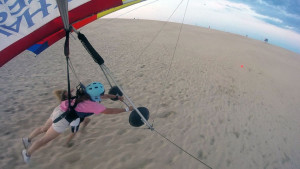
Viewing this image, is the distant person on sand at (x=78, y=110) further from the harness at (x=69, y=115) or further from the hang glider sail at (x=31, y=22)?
the hang glider sail at (x=31, y=22)

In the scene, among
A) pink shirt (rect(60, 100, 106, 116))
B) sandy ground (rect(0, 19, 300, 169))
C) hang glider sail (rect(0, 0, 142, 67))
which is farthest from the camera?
sandy ground (rect(0, 19, 300, 169))

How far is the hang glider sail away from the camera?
5.55 feet

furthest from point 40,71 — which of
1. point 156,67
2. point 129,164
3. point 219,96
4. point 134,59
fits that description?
point 219,96

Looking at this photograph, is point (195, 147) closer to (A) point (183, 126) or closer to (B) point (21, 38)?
(A) point (183, 126)

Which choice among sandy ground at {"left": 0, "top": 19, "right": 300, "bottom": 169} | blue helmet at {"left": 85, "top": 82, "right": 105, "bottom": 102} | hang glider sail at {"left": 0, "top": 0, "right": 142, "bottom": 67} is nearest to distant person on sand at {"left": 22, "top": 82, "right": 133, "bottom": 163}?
blue helmet at {"left": 85, "top": 82, "right": 105, "bottom": 102}

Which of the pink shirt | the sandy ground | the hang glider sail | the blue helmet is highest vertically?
the hang glider sail

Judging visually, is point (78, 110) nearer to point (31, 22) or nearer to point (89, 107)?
point (89, 107)

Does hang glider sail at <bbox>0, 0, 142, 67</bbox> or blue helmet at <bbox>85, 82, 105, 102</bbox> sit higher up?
hang glider sail at <bbox>0, 0, 142, 67</bbox>

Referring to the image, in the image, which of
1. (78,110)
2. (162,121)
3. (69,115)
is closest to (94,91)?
(78,110)

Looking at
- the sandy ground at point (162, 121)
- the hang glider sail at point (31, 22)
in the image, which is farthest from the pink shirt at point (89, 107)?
the sandy ground at point (162, 121)

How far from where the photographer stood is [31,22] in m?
1.95

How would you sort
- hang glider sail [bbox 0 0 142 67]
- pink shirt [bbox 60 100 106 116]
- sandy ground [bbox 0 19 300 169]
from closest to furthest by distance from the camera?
1. hang glider sail [bbox 0 0 142 67]
2. pink shirt [bbox 60 100 106 116]
3. sandy ground [bbox 0 19 300 169]

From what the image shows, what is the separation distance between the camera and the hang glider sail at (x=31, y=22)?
1.69 meters

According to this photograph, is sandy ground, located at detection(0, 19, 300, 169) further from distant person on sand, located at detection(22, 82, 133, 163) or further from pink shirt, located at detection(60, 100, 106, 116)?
pink shirt, located at detection(60, 100, 106, 116)
